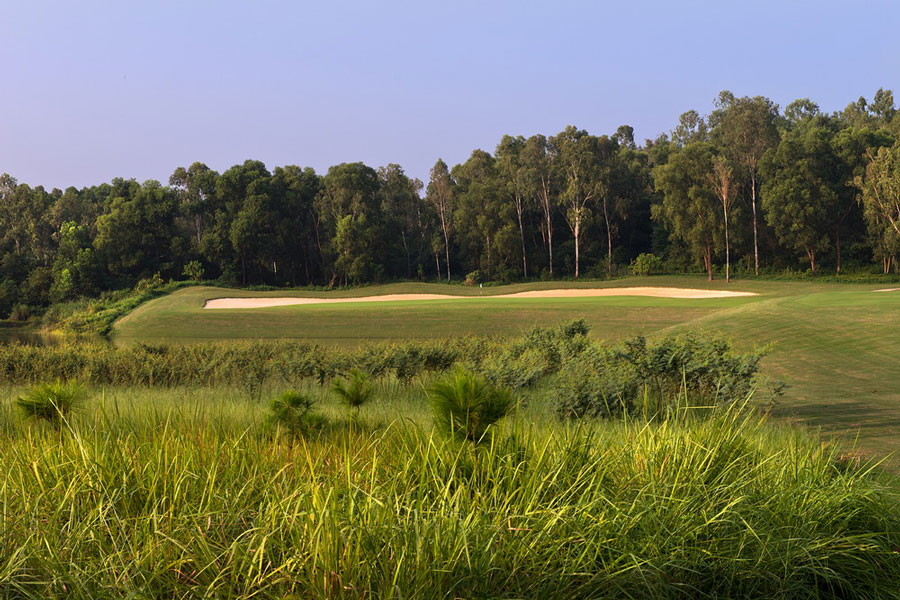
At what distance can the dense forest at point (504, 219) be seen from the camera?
141 feet

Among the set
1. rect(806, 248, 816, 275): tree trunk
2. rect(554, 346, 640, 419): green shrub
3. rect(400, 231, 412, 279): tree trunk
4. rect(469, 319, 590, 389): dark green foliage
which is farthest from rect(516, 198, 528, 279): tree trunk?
rect(554, 346, 640, 419): green shrub

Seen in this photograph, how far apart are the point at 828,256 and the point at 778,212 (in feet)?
19.3

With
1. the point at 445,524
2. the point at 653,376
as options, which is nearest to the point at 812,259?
the point at 653,376

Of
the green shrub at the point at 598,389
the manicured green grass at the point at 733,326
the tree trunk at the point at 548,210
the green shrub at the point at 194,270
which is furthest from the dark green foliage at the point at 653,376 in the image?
the green shrub at the point at 194,270

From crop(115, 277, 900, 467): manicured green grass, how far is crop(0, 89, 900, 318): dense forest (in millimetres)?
11343

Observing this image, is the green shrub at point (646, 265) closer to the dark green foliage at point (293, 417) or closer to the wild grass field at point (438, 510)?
the wild grass field at point (438, 510)

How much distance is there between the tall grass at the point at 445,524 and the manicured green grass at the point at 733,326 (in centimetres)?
206

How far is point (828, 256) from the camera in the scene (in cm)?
4531

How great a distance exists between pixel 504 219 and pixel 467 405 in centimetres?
4762

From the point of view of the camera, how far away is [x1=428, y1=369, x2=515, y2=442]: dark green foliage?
3.10 m

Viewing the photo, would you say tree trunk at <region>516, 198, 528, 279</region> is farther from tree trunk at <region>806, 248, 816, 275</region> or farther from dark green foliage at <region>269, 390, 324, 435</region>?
dark green foliage at <region>269, 390, 324, 435</region>

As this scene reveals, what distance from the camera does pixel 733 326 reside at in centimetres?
1545

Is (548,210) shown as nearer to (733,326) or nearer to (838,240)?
(838,240)

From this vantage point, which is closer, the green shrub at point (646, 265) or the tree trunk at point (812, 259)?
the tree trunk at point (812, 259)
